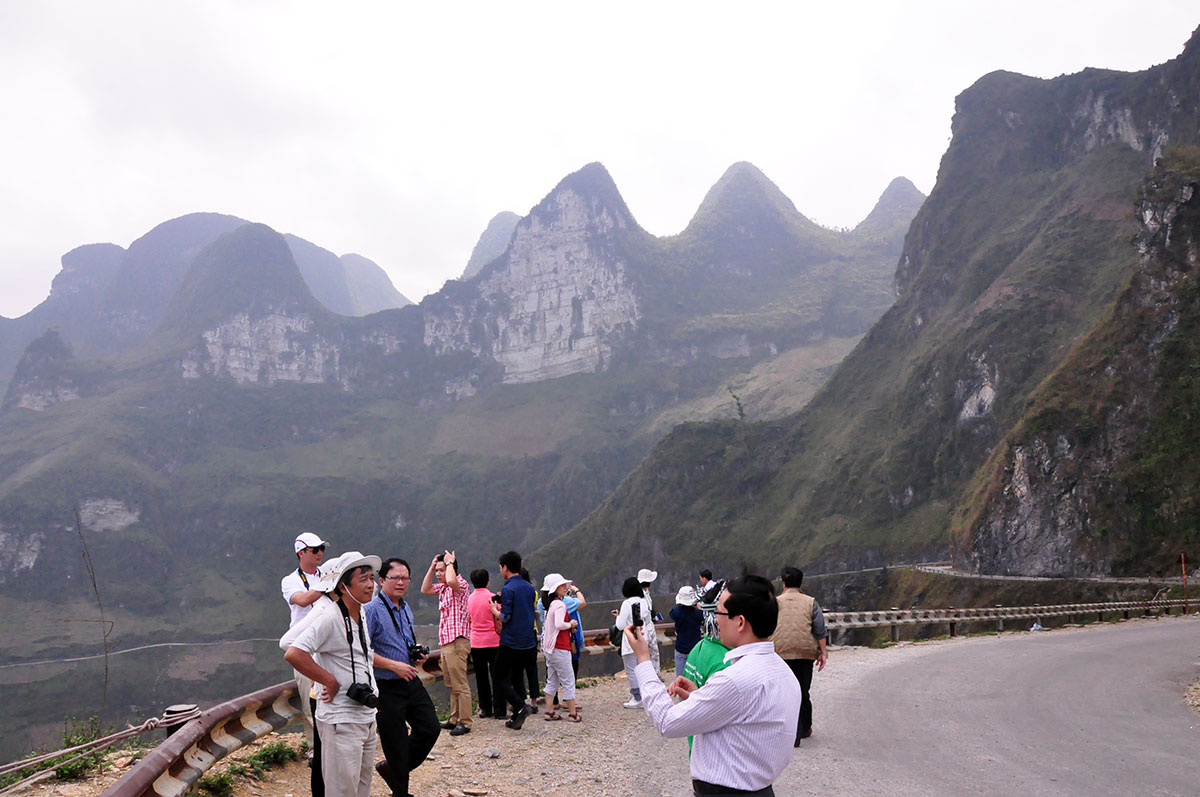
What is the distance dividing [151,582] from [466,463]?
213 feet

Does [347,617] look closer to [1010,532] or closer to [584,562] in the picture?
[1010,532]

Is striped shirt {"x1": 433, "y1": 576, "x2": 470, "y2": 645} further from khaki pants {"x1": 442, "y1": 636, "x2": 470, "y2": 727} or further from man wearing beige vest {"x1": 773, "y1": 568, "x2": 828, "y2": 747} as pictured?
man wearing beige vest {"x1": 773, "y1": 568, "x2": 828, "y2": 747}

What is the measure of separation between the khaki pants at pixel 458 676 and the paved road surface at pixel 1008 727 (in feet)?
13.6

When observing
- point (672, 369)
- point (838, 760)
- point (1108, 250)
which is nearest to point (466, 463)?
point (672, 369)

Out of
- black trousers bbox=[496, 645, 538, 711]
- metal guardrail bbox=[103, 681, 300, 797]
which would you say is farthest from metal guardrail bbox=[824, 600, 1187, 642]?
metal guardrail bbox=[103, 681, 300, 797]

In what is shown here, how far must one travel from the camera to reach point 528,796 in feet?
24.5

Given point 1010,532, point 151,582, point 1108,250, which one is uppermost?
point 1108,250

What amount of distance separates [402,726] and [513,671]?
4332 millimetres

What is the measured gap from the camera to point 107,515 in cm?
15738

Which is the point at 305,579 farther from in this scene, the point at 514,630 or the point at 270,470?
the point at 270,470

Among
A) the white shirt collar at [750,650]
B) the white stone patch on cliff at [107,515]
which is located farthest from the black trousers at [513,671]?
the white stone patch on cliff at [107,515]

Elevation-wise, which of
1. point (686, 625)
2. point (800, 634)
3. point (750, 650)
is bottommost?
point (686, 625)

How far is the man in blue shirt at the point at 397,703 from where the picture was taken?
6.25m

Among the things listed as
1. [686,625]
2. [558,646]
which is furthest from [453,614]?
[686,625]
